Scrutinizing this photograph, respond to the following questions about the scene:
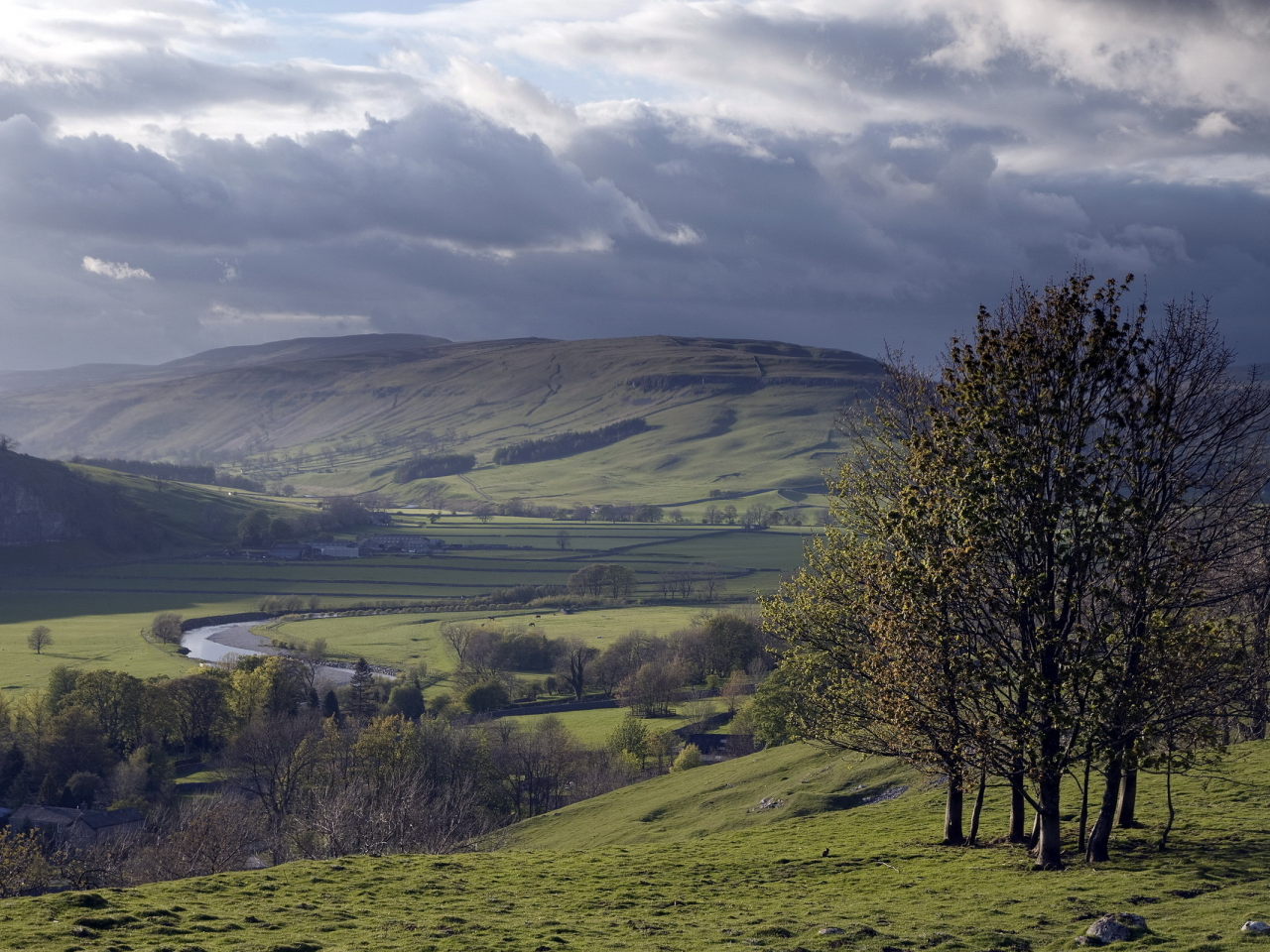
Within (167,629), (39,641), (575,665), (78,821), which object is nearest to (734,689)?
(575,665)

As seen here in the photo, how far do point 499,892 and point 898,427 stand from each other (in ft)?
56.9

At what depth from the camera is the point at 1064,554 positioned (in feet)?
75.4

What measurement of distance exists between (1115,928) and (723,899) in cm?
991

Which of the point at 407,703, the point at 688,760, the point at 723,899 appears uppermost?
the point at 723,899

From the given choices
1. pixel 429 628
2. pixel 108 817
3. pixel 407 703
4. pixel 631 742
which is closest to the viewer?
pixel 108 817

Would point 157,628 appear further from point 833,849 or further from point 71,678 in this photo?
point 833,849

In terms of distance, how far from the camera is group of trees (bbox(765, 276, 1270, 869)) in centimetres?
2289

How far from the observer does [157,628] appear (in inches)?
6270

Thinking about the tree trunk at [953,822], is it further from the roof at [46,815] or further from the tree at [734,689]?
the tree at [734,689]

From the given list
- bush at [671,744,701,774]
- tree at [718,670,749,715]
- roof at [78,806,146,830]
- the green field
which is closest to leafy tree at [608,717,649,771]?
bush at [671,744,701,774]

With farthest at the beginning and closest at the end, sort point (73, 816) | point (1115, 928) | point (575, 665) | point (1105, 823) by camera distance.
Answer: point (575, 665) < point (73, 816) < point (1105, 823) < point (1115, 928)

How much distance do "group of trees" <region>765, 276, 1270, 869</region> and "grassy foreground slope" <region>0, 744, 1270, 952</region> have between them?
261cm

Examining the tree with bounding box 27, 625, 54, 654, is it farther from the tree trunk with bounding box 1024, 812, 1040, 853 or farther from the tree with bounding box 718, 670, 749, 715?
the tree trunk with bounding box 1024, 812, 1040, 853

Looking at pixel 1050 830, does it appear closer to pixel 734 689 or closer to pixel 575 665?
pixel 734 689
